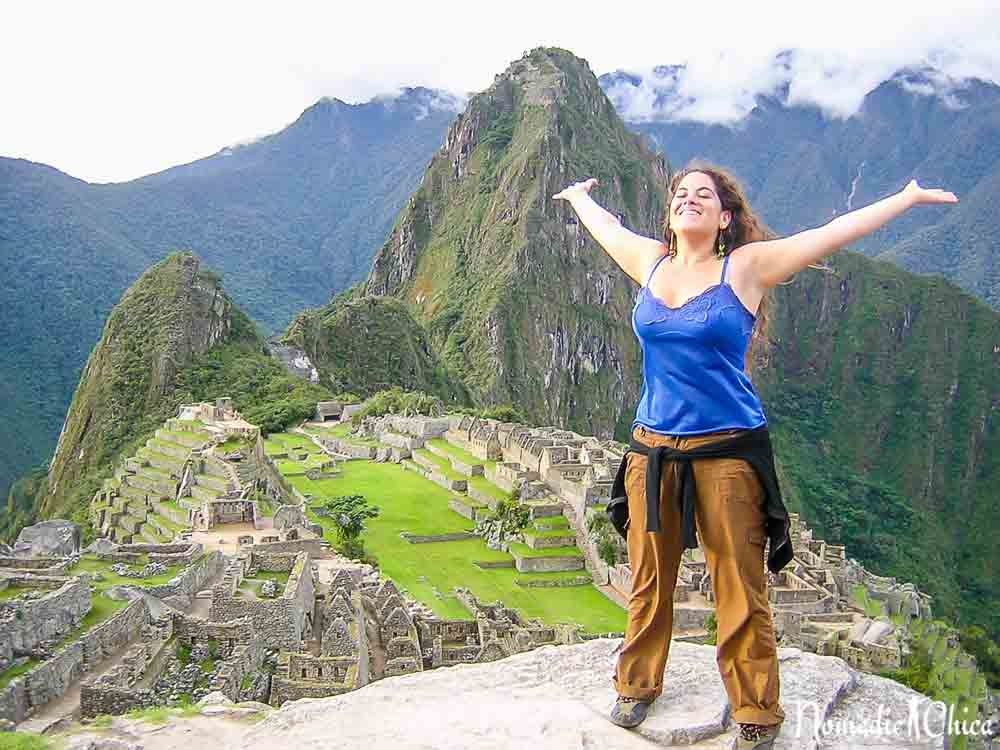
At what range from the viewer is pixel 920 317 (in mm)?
134875

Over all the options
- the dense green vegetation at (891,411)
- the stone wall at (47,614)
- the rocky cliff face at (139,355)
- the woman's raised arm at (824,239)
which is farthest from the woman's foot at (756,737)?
the dense green vegetation at (891,411)

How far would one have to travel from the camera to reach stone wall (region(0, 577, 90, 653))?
806 centimetres

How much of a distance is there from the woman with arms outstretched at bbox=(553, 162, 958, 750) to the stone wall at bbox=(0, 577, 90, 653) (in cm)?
569

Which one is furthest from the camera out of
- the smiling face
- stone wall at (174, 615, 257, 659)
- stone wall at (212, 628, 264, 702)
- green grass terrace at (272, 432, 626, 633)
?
green grass terrace at (272, 432, 626, 633)

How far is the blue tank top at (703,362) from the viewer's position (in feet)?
14.1

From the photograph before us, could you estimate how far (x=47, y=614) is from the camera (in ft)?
27.9

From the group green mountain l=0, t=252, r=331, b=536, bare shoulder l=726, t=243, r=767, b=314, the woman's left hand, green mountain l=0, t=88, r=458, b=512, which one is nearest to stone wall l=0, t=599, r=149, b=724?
bare shoulder l=726, t=243, r=767, b=314

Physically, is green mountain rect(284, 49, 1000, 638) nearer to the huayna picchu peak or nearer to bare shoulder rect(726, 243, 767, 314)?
the huayna picchu peak

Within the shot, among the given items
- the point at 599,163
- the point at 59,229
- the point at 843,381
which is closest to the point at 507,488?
the point at 59,229

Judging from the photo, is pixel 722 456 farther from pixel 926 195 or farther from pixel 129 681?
pixel 129 681

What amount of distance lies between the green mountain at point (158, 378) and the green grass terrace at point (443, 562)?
19.5m

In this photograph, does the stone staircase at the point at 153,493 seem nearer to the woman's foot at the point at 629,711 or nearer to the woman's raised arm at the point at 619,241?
the woman's raised arm at the point at 619,241

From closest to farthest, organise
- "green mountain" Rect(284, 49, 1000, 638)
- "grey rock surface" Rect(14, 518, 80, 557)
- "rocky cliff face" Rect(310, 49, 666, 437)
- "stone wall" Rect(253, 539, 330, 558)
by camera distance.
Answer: "stone wall" Rect(253, 539, 330, 558) → "grey rock surface" Rect(14, 518, 80, 557) → "green mountain" Rect(284, 49, 1000, 638) → "rocky cliff face" Rect(310, 49, 666, 437)

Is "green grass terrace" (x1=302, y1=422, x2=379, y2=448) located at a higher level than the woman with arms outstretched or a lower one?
lower
